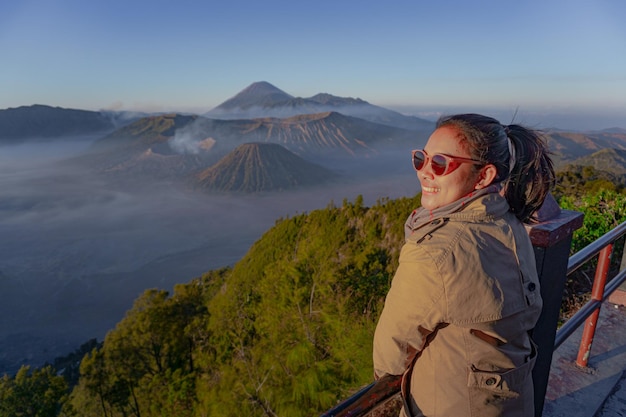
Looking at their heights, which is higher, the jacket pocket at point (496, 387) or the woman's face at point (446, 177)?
the woman's face at point (446, 177)

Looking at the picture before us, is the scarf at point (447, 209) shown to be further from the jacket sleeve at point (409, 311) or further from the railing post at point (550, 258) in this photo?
→ the railing post at point (550, 258)

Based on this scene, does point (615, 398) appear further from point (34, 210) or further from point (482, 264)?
point (34, 210)

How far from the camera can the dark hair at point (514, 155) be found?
114cm

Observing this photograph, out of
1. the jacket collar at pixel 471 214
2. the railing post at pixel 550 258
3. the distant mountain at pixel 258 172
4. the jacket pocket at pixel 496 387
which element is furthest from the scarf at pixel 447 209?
the distant mountain at pixel 258 172

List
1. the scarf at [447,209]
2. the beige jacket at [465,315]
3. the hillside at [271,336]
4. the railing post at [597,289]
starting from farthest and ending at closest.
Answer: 1. the hillside at [271,336]
2. the railing post at [597,289]
3. the scarf at [447,209]
4. the beige jacket at [465,315]

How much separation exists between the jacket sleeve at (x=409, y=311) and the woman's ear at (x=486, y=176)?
321 millimetres

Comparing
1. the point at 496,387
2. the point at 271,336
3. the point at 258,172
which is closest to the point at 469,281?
the point at 496,387

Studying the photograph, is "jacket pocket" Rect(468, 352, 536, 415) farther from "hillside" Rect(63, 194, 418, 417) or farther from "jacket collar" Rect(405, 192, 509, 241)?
"hillside" Rect(63, 194, 418, 417)

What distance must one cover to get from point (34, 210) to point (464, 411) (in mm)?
226979

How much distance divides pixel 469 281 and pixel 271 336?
32.8 ft

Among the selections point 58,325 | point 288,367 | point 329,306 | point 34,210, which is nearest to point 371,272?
point 329,306

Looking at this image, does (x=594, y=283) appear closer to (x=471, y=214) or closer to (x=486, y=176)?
(x=486, y=176)

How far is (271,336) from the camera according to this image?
34.1 feet

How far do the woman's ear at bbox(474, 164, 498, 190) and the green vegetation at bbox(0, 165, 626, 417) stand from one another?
15.4ft
